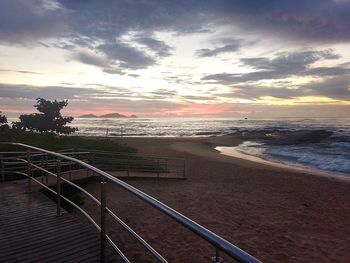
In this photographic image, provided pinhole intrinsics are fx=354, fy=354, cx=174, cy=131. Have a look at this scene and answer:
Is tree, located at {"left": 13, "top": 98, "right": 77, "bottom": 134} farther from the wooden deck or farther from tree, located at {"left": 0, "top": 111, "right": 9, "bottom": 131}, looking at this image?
the wooden deck

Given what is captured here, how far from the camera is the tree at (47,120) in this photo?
27.8 metres

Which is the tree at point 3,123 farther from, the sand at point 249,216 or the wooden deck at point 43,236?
the wooden deck at point 43,236

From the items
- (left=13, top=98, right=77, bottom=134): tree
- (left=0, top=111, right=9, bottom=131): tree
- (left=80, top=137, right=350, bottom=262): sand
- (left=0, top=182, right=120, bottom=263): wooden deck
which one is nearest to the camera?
(left=0, top=182, right=120, bottom=263): wooden deck

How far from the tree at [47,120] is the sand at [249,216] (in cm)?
1359

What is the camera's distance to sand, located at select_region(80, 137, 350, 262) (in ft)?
28.4

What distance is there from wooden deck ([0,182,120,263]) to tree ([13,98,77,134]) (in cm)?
2175

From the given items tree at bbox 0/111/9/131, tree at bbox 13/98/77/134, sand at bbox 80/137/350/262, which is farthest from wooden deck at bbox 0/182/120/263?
tree at bbox 13/98/77/134

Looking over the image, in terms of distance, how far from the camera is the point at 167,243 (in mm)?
8852

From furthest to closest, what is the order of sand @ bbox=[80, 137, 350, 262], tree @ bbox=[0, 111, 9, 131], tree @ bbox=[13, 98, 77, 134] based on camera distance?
tree @ bbox=[13, 98, 77, 134] < tree @ bbox=[0, 111, 9, 131] < sand @ bbox=[80, 137, 350, 262]

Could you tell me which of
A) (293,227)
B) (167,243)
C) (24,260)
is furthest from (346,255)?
(24,260)

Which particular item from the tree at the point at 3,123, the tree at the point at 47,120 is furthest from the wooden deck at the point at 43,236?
the tree at the point at 47,120

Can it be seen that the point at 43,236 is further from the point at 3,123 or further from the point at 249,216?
the point at 3,123

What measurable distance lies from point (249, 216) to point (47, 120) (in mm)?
20997

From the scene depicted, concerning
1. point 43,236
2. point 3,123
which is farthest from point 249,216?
point 3,123
